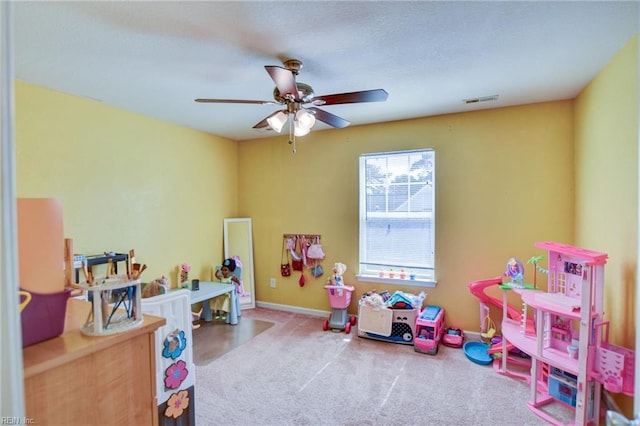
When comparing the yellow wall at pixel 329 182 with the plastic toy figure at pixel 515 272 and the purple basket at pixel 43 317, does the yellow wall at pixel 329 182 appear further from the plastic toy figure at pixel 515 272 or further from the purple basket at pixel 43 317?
the purple basket at pixel 43 317

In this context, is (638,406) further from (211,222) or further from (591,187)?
(211,222)

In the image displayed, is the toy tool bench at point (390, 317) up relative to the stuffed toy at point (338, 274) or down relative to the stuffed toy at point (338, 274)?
down

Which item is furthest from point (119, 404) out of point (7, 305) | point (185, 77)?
point (185, 77)

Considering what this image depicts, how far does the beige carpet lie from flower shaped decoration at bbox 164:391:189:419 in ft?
1.26

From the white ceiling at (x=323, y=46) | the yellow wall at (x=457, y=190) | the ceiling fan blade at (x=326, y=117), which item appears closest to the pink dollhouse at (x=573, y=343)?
the yellow wall at (x=457, y=190)

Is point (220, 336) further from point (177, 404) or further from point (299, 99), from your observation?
point (299, 99)

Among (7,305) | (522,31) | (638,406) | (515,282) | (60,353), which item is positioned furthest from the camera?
(515,282)

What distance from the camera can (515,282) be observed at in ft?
9.08

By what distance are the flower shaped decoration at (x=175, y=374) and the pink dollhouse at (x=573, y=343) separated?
2.24 metres

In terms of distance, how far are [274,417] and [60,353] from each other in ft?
5.18

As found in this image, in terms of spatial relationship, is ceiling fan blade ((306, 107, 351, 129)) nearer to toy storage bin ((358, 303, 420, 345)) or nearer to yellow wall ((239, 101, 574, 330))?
yellow wall ((239, 101, 574, 330))

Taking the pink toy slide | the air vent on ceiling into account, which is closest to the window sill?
the pink toy slide

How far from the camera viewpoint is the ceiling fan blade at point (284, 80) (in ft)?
5.41

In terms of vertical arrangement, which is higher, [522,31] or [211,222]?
[522,31]
